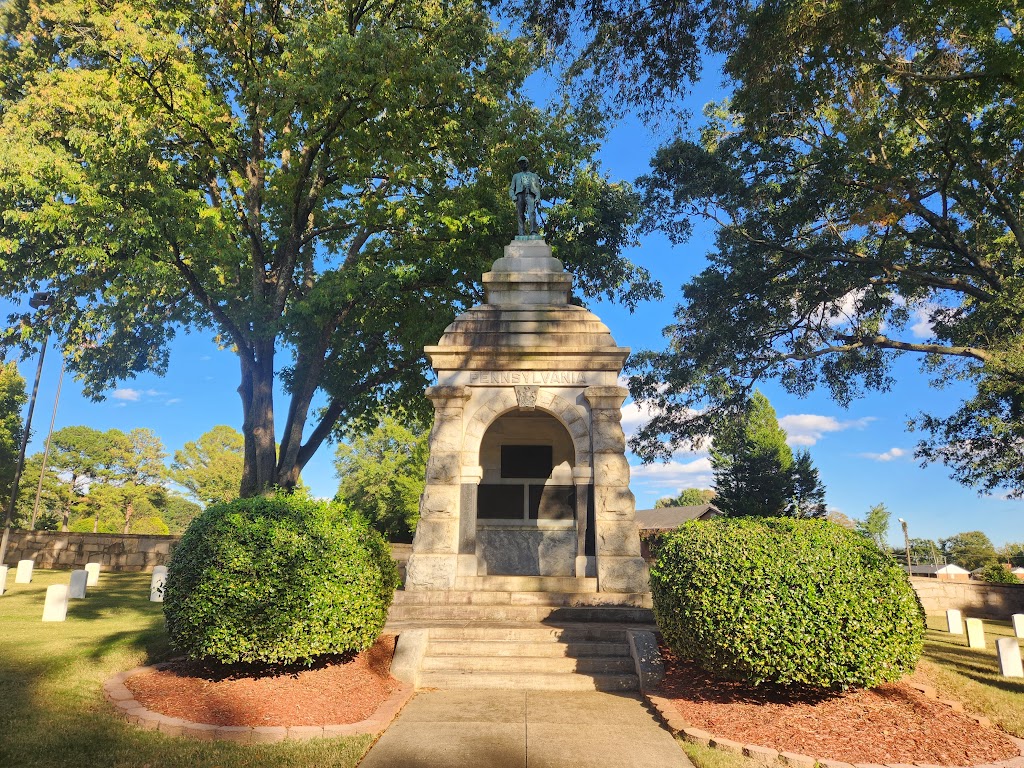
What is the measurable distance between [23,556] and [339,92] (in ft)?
72.8

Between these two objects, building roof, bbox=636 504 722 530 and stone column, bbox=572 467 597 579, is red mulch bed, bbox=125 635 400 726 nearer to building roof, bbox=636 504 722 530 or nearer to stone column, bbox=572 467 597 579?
stone column, bbox=572 467 597 579

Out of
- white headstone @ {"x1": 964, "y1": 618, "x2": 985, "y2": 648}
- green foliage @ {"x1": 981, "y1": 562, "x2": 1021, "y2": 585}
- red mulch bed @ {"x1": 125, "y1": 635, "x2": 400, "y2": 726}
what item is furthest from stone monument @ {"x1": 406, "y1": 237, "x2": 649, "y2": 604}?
green foliage @ {"x1": 981, "y1": 562, "x2": 1021, "y2": 585}

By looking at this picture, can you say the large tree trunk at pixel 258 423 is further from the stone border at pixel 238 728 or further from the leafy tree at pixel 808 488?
the leafy tree at pixel 808 488

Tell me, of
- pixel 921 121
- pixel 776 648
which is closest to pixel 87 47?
pixel 776 648

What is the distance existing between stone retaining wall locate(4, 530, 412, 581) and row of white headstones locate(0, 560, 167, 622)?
4.60 metres

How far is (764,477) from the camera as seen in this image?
4128 centimetres

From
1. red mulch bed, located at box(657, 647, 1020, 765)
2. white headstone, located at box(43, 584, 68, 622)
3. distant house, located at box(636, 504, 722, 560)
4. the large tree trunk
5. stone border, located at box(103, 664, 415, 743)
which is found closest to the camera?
red mulch bed, located at box(657, 647, 1020, 765)

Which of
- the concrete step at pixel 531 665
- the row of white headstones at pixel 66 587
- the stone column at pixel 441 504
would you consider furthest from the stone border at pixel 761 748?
the row of white headstones at pixel 66 587

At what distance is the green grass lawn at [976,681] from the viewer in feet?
26.2

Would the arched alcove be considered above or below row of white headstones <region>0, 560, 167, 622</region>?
above

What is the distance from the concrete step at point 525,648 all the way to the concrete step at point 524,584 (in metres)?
1.94

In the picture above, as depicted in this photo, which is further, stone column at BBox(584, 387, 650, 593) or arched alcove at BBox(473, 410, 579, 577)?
arched alcove at BBox(473, 410, 579, 577)

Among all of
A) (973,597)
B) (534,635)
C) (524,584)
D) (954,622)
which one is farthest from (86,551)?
(973,597)

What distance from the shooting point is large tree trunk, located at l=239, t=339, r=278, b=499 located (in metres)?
18.4
